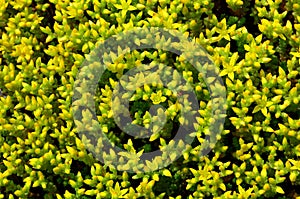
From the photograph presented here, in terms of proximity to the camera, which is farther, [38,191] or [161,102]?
[38,191]

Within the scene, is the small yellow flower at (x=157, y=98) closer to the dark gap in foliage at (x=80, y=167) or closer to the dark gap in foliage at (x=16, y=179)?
the dark gap in foliage at (x=80, y=167)

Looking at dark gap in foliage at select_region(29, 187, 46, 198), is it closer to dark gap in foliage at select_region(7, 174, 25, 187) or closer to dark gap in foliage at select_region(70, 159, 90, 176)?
dark gap in foliage at select_region(7, 174, 25, 187)

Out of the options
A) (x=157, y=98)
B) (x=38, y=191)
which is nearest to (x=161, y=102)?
(x=157, y=98)

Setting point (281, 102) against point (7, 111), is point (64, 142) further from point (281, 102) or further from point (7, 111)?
point (281, 102)

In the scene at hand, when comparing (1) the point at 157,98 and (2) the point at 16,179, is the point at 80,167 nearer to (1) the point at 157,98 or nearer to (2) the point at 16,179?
(2) the point at 16,179

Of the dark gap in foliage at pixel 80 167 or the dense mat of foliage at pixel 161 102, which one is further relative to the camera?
the dark gap in foliage at pixel 80 167

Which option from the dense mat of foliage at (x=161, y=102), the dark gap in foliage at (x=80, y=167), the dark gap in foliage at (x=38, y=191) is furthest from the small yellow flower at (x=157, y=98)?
the dark gap in foliage at (x=38, y=191)

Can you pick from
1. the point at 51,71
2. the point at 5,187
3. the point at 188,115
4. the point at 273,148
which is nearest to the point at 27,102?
the point at 51,71

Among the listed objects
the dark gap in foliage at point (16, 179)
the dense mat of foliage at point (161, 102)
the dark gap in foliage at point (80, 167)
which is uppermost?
the dense mat of foliage at point (161, 102)

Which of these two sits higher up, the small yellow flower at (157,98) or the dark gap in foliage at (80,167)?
the small yellow flower at (157,98)
